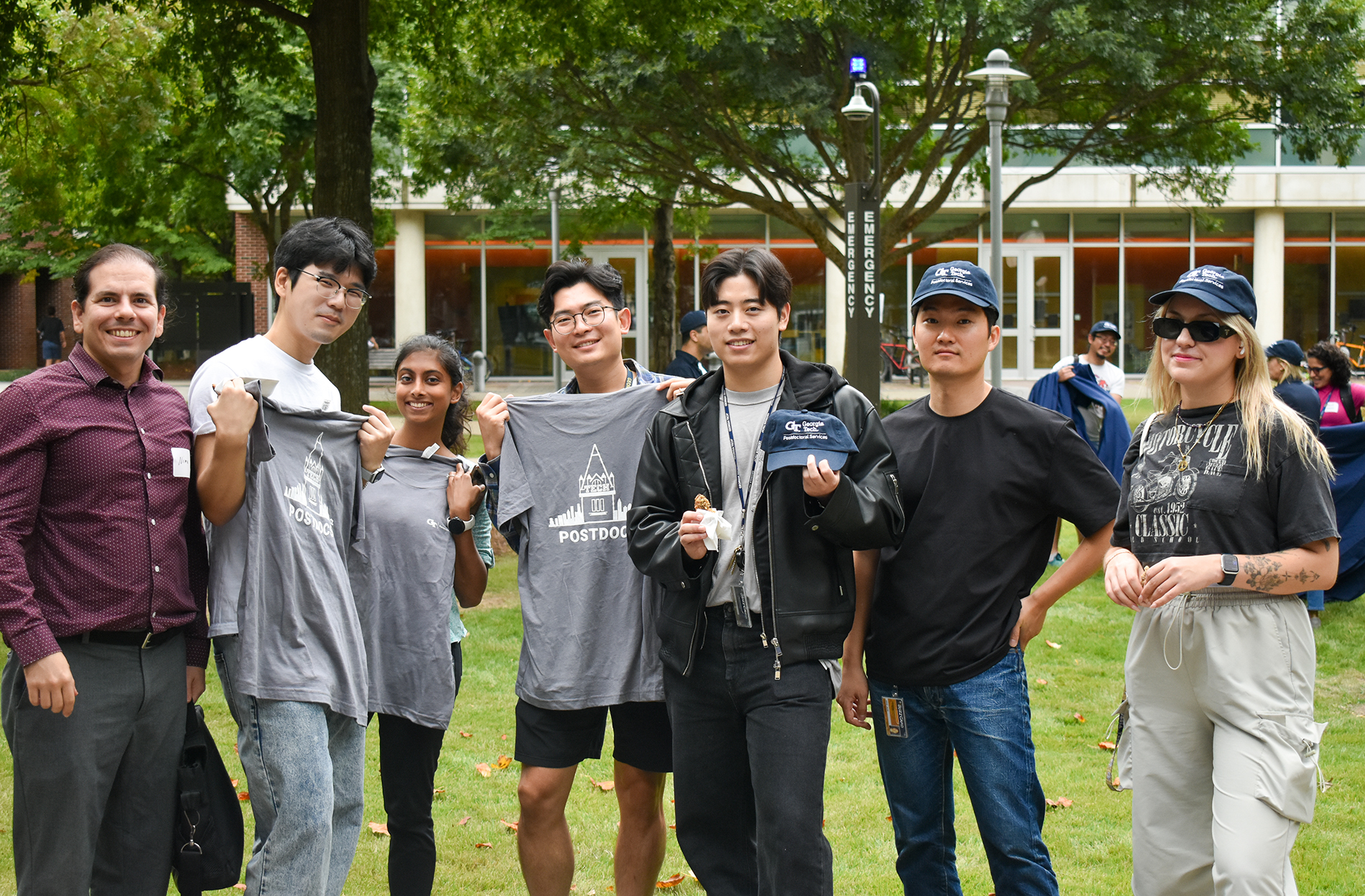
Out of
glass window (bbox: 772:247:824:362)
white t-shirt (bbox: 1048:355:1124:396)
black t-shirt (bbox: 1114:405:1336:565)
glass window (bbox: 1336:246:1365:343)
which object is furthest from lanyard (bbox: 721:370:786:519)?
glass window (bbox: 1336:246:1365:343)

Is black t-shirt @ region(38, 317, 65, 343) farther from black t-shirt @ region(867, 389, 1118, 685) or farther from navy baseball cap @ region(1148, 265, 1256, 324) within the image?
navy baseball cap @ region(1148, 265, 1256, 324)

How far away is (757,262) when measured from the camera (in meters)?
3.46

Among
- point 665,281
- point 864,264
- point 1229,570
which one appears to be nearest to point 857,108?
point 864,264

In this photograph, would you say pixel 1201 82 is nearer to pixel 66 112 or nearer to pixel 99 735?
pixel 66 112

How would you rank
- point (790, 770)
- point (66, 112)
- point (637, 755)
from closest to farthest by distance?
1. point (790, 770)
2. point (637, 755)
3. point (66, 112)

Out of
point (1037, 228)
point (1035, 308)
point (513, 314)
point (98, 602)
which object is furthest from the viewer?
point (513, 314)

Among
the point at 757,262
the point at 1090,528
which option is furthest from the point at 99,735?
the point at 1090,528

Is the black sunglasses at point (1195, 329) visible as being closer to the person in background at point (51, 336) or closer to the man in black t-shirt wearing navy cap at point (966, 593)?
the man in black t-shirt wearing navy cap at point (966, 593)

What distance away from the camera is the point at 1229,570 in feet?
10.3

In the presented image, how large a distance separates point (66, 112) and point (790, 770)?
15.3 m

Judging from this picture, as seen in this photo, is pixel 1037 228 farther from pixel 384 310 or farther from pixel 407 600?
pixel 407 600

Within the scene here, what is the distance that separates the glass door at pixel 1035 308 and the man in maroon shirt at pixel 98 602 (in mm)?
29294

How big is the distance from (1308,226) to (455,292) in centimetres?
2340

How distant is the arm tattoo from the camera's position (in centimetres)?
317
